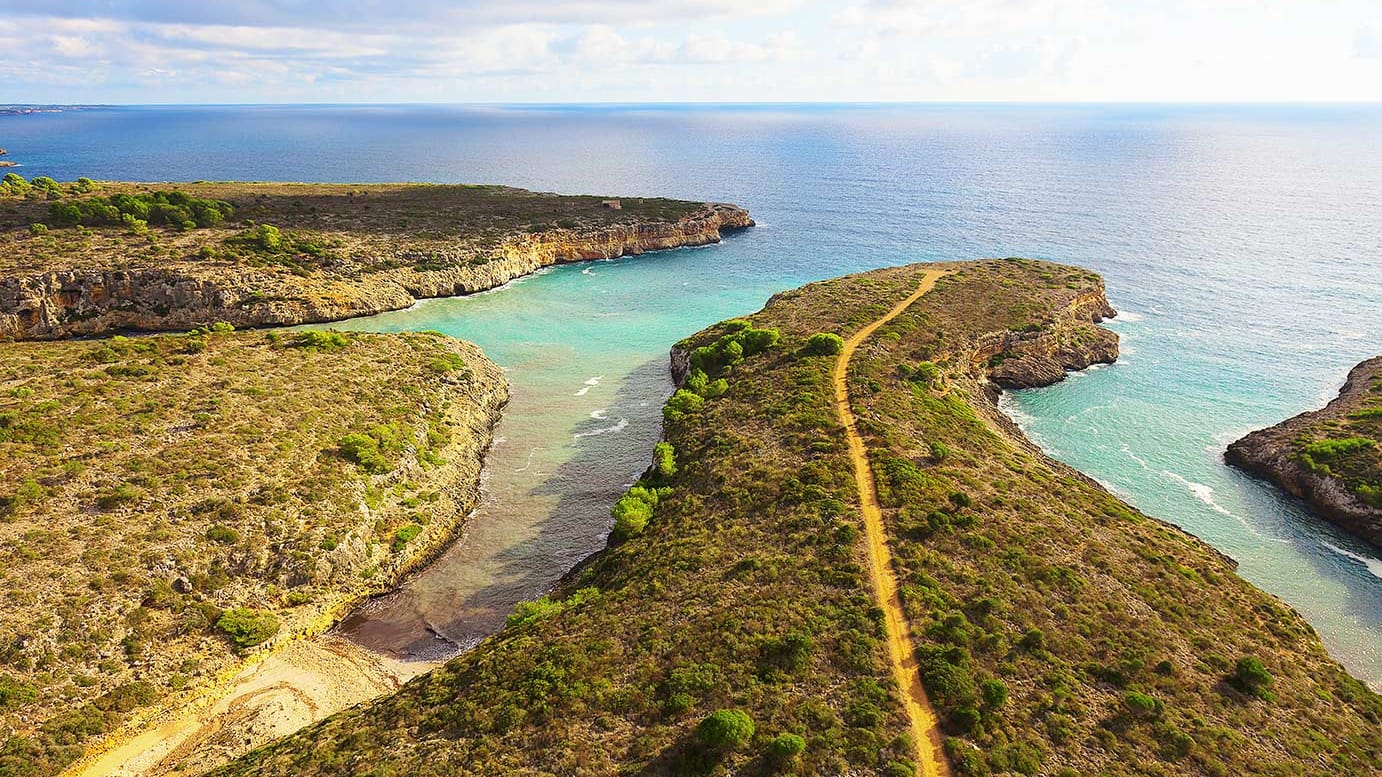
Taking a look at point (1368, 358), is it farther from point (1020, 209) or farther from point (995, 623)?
point (1020, 209)

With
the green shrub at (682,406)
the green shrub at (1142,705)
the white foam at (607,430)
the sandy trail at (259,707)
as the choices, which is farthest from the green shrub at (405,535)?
the green shrub at (1142,705)

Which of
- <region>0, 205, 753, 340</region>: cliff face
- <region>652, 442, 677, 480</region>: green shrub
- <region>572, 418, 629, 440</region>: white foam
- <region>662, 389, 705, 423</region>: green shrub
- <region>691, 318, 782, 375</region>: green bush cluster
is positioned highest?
<region>0, 205, 753, 340</region>: cliff face

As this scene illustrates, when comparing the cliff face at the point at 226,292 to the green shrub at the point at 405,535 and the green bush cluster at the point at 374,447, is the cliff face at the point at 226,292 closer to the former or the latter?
the green bush cluster at the point at 374,447

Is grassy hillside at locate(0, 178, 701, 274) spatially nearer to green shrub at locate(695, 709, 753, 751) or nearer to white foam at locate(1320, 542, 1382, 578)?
green shrub at locate(695, 709, 753, 751)

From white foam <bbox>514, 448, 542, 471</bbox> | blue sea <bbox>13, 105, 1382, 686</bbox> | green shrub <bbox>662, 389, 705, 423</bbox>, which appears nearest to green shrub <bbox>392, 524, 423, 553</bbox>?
blue sea <bbox>13, 105, 1382, 686</bbox>

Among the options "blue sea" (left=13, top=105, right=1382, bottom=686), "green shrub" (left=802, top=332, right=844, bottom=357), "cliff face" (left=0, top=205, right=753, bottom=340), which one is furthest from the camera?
"cliff face" (left=0, top=205, right=753, bottom=340)

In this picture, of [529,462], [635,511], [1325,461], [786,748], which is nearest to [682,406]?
[529,462]
